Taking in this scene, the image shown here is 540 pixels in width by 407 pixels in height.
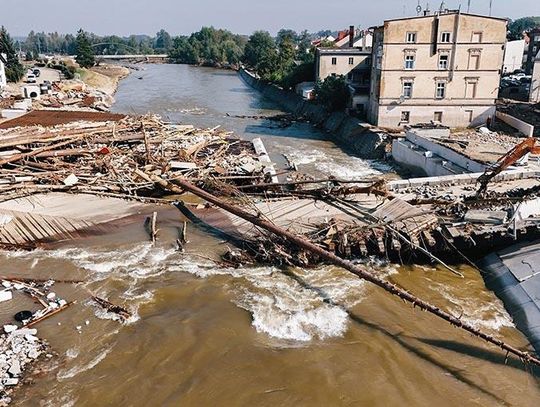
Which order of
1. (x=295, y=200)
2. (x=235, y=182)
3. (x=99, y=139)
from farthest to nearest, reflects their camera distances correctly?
(x=99, y=139) < (x=235, y=182) < (x=295, y=200)

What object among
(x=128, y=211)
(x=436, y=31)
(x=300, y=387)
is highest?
(x=436, y=31)

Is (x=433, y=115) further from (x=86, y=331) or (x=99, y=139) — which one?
(x=86, y=331)

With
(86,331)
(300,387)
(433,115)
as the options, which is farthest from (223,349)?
(433,115)

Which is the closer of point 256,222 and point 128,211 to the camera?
point 256,222

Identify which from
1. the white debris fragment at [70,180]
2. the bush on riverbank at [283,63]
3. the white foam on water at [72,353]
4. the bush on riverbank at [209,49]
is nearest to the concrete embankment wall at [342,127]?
the bush on riverbank at [283,63]

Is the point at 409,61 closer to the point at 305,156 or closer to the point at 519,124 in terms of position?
the point at 519,124

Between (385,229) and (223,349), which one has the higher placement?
(385,229)

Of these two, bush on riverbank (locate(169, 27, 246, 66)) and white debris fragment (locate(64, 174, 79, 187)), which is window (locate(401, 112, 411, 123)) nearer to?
white debris fragment (locate(64, 174, 79, 187))

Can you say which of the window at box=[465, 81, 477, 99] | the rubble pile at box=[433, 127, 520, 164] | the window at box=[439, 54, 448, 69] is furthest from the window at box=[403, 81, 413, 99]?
the rubble pile at box=[433, 127, 520, 164]
